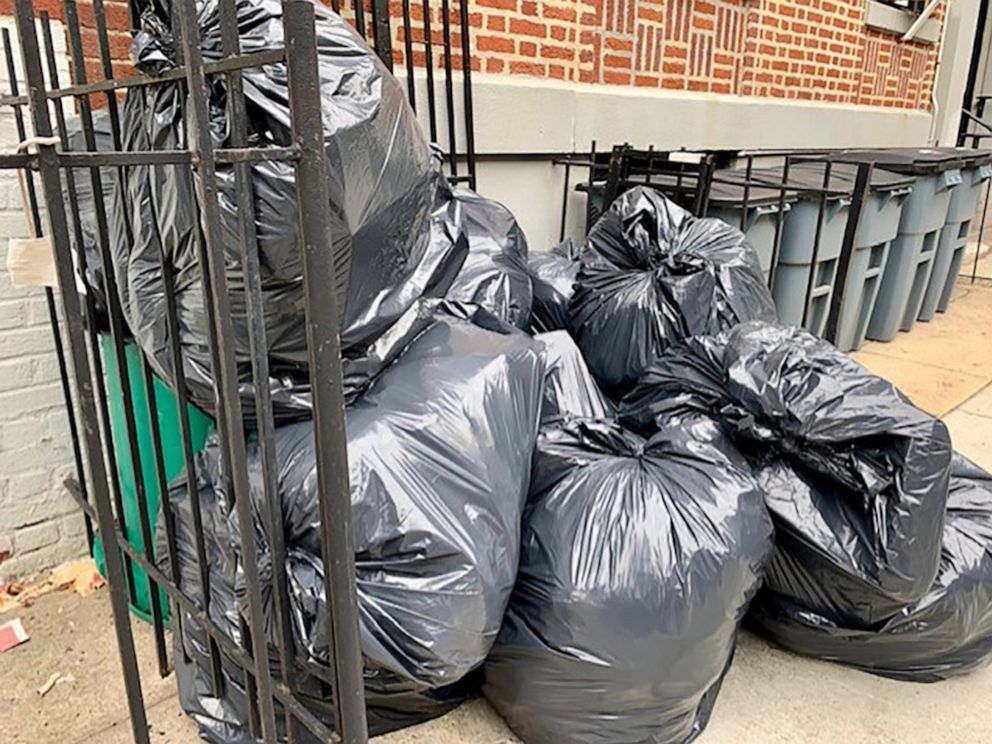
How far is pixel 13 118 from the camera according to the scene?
201cm

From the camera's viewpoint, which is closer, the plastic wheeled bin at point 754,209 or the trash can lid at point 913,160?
the plastic wheeled bin at point 754,209

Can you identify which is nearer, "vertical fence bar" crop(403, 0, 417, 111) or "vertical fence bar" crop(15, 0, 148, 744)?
"vertical fence bar" crop(15, 0, 148, 744)

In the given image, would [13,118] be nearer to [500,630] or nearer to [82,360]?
[82,360]

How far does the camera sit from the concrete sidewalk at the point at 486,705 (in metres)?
1.74

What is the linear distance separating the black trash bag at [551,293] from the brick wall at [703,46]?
92cm

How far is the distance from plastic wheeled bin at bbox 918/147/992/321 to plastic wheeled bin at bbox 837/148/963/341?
153mm

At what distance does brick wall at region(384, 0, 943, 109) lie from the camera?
324cm

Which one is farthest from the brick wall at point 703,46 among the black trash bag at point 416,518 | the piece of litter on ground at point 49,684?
the piece of litter on ground at point 49,684

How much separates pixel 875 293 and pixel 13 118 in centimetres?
418

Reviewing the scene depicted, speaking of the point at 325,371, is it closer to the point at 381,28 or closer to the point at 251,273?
the point at 251,273

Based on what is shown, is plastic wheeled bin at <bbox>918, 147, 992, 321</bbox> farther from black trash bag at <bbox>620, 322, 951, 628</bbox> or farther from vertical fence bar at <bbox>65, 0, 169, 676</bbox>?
vertical fence bar at <bbox>65, 0, 169, 676</bbox>

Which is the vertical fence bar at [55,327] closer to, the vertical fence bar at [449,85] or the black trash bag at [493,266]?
the black trash bag at [493,266]

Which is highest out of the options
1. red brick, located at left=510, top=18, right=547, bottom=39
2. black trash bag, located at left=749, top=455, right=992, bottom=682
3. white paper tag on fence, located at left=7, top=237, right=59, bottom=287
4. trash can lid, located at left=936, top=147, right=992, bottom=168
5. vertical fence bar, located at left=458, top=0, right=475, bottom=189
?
red brick, located at left=510, top=18, right=547, bottom=39

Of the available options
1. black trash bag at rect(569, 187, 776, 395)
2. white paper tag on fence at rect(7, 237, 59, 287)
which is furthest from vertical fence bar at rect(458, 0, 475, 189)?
white paper tag on fence at rect(7, 237, 59, 287)
